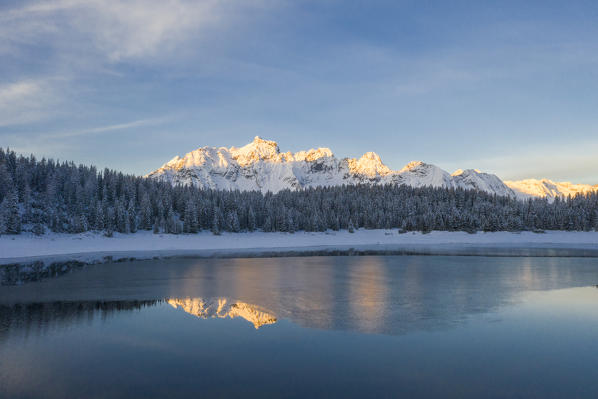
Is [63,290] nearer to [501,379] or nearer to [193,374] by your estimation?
[193,374]

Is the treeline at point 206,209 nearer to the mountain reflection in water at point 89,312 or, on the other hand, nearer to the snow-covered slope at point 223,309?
the mountain reflection in water at point 89,312

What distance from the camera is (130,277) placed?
2891 cm

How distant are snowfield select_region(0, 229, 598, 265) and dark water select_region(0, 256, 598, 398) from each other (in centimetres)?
3057

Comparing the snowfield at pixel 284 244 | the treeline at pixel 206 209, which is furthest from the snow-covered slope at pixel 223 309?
the treeline at pixel 206 209

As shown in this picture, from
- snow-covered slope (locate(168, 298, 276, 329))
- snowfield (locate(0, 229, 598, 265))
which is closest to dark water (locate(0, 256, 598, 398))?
snow-covered slope (locate(168, 298, 276, 329))

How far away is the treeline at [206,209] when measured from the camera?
74.4 meters

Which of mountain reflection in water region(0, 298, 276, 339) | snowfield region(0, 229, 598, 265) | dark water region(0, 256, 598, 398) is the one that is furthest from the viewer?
snowfield region(0, 229, 598, 265)

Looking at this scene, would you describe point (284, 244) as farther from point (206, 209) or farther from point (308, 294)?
point (308, 294)

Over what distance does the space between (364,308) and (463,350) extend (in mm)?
6137

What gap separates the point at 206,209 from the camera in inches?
3501

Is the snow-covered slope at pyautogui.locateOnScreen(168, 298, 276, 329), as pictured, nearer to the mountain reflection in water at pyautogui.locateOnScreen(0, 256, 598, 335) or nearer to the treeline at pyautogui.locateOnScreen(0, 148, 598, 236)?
the mountain reflection in water at pyautogui.locateOnScreen(0, 256, 598, 335)

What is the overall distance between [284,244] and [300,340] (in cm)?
6894

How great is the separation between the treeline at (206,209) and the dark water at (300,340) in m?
55.2

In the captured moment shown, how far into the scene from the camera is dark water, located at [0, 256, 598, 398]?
30.8 ft
